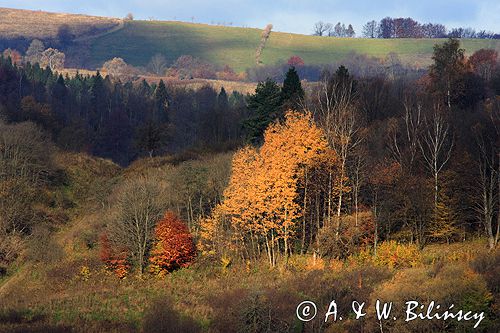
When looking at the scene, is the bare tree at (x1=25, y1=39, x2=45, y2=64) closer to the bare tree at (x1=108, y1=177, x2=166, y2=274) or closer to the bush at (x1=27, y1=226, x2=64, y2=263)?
the bush at (x1=27, y1=226, x2=64, y2=263)

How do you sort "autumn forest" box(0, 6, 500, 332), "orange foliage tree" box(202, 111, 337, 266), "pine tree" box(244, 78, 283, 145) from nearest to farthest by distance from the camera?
"autumn forest" box(0, 6, 500, 332)
"orange foliage tree" box(202, 111, 337, 266)
"pine tree" box(244, 78, 283, 145)

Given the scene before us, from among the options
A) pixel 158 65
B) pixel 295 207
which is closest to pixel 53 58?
pixel 158 65

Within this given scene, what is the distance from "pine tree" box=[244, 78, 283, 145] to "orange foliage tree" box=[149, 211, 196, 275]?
63.4ft

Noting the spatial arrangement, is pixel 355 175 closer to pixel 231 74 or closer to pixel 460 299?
pixel 460 299

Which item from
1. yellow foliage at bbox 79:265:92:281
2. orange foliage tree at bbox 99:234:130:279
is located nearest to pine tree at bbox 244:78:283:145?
orange foliage tree at bbox 99:234:130:279

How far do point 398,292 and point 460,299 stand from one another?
2.86 metres

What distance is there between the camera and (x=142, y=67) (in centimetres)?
18825

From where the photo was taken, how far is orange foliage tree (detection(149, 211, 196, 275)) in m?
44.0

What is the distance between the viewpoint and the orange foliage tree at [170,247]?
4400 cm

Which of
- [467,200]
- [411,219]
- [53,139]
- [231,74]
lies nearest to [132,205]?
[411,219]

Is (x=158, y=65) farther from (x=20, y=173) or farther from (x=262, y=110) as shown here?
(x=262, y=110)

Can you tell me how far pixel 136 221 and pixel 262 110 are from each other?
851 inches

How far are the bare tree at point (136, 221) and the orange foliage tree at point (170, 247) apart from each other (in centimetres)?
132

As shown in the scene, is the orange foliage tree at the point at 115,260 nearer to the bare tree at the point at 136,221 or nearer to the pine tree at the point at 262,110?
the bare tree at the point at 136,221
